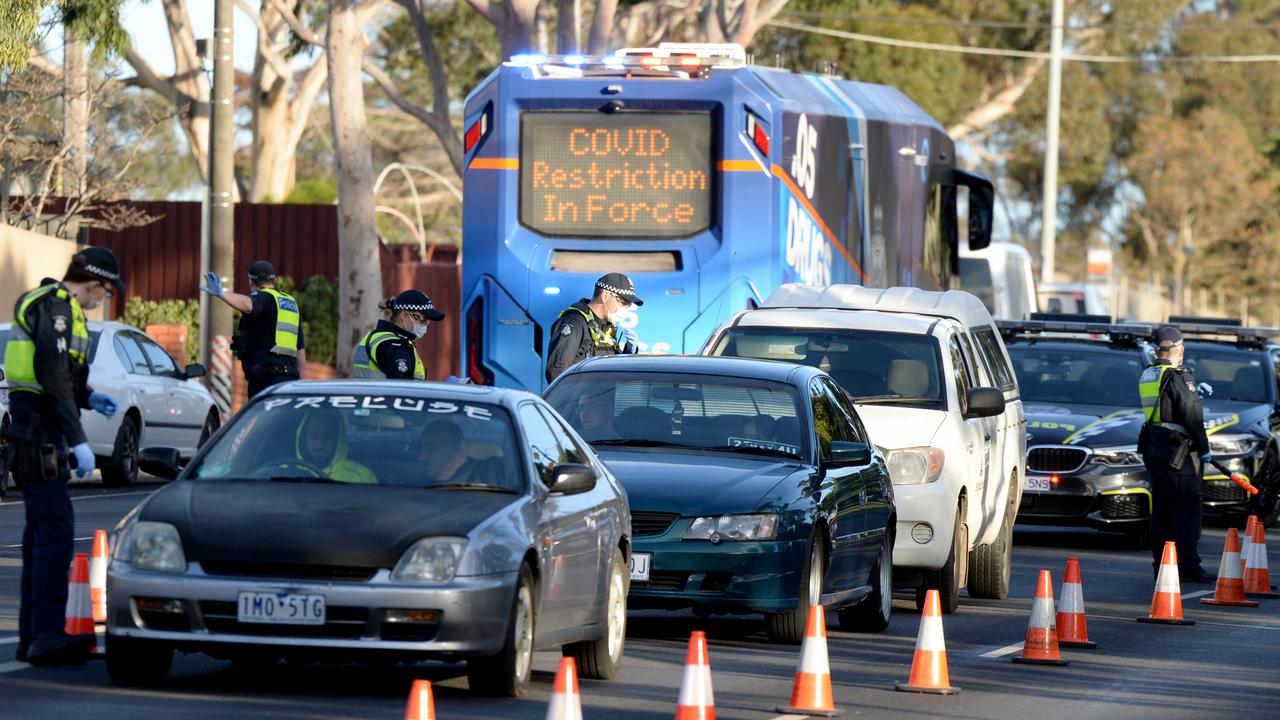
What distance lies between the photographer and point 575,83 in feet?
61.9

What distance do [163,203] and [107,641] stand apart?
29.1 meters

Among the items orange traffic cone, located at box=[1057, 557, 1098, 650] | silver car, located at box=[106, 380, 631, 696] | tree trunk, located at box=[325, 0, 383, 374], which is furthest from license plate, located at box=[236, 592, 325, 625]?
tree trunk, located at box=[325, 0, 383, 374]

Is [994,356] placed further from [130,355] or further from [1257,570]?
[130,355]

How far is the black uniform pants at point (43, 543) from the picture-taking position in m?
10.0

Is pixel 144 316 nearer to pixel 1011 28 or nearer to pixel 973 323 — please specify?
pixel 973 323

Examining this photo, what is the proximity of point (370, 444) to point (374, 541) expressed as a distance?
96cm

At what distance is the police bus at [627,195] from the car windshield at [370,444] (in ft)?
28.4

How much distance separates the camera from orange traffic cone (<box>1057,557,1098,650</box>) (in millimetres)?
12781

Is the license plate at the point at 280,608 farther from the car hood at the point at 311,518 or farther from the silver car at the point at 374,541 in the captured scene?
the car hood at the point at 311,518

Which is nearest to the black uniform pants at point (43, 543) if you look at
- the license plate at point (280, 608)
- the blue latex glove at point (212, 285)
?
the license plate at point (280, 608)

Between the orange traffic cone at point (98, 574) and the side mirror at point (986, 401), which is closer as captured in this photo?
the orange traffic cone at point (98, 574)

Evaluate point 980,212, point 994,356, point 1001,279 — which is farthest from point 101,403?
point 1001,279

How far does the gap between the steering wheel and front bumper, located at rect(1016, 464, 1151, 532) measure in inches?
435

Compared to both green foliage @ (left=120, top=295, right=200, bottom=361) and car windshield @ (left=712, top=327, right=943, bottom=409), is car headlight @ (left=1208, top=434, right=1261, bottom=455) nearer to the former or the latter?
car windshield @ (left=712, top=327, right=943, bottom=409)
